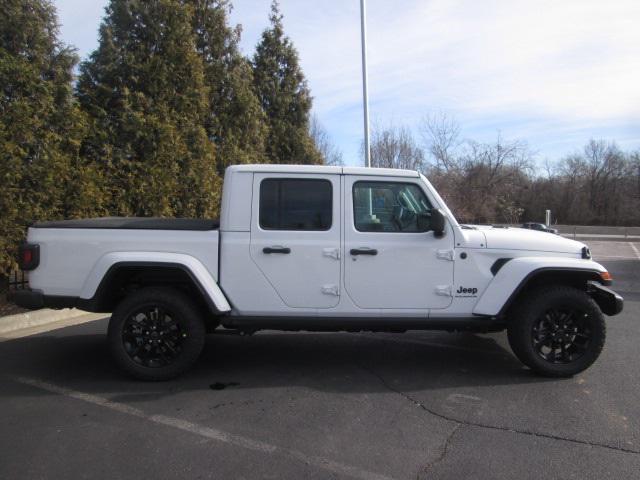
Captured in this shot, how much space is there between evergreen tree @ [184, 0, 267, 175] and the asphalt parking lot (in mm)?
7122

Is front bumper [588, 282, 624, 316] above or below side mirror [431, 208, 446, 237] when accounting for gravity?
below

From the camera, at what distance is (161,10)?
9914 mm

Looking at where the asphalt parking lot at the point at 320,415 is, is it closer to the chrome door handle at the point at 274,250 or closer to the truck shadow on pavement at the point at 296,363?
the truck shadow on pavement at the point at 296,363

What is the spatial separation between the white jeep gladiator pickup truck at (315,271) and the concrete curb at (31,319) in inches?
83.7

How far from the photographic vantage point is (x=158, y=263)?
14.4 ft

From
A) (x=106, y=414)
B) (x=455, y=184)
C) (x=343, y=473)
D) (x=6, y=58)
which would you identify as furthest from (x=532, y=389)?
(x=455, y=184)

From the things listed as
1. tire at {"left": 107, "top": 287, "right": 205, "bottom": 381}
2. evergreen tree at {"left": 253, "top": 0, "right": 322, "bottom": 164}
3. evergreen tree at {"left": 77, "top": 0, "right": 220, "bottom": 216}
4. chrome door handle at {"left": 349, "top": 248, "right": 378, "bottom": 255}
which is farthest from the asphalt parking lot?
evergreen tree at {"left": 253, "top": 0, "right": 322, "bottom": 164}

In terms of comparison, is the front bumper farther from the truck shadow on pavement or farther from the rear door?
the rear door

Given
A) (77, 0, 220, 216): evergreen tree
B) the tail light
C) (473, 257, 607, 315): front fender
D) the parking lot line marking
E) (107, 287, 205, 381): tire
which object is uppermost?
(77, 0, 220, 216): evergreen tree

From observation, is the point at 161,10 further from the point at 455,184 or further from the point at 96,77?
the point at 455,184

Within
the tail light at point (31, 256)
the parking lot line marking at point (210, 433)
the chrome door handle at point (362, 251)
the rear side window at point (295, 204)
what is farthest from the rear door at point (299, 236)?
the tail light at point (31, 256)

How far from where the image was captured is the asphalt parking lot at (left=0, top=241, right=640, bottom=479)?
3180 mm

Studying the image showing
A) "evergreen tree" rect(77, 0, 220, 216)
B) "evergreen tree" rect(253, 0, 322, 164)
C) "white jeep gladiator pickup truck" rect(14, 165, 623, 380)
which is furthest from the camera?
"evergreen tree" rect(253, 0, 322, 164)

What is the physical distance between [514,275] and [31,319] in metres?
6.01
